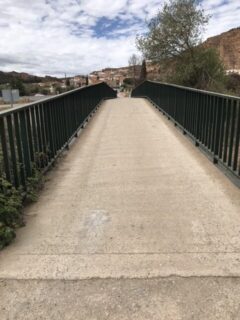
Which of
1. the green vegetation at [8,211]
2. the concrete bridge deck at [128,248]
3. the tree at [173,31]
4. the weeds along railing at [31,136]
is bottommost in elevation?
the concrete bridge deck at [128,248]

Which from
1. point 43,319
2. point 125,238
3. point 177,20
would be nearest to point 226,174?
point 125,238

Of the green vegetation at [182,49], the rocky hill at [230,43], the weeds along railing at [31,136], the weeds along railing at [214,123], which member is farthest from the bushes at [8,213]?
the rocky hill at [230,43]

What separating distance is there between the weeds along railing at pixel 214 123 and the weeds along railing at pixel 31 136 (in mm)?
2416

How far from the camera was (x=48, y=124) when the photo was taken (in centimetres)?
524

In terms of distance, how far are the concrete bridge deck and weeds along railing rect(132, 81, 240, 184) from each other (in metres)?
0.30

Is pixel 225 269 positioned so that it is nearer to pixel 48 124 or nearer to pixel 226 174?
pixel 226 174

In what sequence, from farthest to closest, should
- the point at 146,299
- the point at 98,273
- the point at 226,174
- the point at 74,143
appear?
1. the point at 74,143
2. the point at 226,174
3. the point at 98,273
4. the point at 146,299

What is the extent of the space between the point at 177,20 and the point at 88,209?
15977 mm

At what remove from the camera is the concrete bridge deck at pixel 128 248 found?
7.73 ft

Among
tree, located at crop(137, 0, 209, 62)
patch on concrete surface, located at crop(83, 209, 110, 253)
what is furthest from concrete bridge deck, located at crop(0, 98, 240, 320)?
tree, located at crop(137, 0, 209, 62)

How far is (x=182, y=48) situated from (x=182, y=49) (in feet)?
0.18

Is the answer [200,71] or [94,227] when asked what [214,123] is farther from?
[200,71]

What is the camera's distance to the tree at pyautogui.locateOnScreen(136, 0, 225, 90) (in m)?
17.6

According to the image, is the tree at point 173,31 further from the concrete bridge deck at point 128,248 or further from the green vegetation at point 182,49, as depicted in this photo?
the concrete bridge deck at point 128,248
